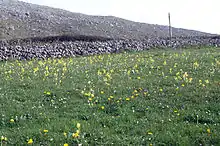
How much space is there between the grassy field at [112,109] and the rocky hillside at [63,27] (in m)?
26.7

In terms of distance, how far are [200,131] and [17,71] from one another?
11.8 metres

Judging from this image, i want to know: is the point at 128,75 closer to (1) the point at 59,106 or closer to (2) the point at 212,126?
(1) the point at 59,106

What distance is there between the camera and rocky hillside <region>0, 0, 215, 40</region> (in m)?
41.8

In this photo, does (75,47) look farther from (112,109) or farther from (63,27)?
(63,27)

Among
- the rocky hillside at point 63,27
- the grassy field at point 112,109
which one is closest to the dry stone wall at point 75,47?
the grassy field at point 112,109

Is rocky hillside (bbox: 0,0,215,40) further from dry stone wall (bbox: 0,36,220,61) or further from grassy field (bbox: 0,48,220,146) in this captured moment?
grassy field (bbox: 0,48,220,146)

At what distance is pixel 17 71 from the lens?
17.4 metres

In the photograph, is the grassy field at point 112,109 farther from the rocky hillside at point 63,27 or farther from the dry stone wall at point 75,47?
the rocky hillside at point 63,27

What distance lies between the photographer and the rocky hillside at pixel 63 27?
41781 millimetres

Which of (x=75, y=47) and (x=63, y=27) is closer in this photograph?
(x=75, y=47)

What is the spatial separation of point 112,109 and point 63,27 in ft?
124

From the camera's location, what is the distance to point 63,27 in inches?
1827

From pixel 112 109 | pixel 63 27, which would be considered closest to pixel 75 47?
pixel 112 109

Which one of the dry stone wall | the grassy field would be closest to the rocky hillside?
the dry stone wall
